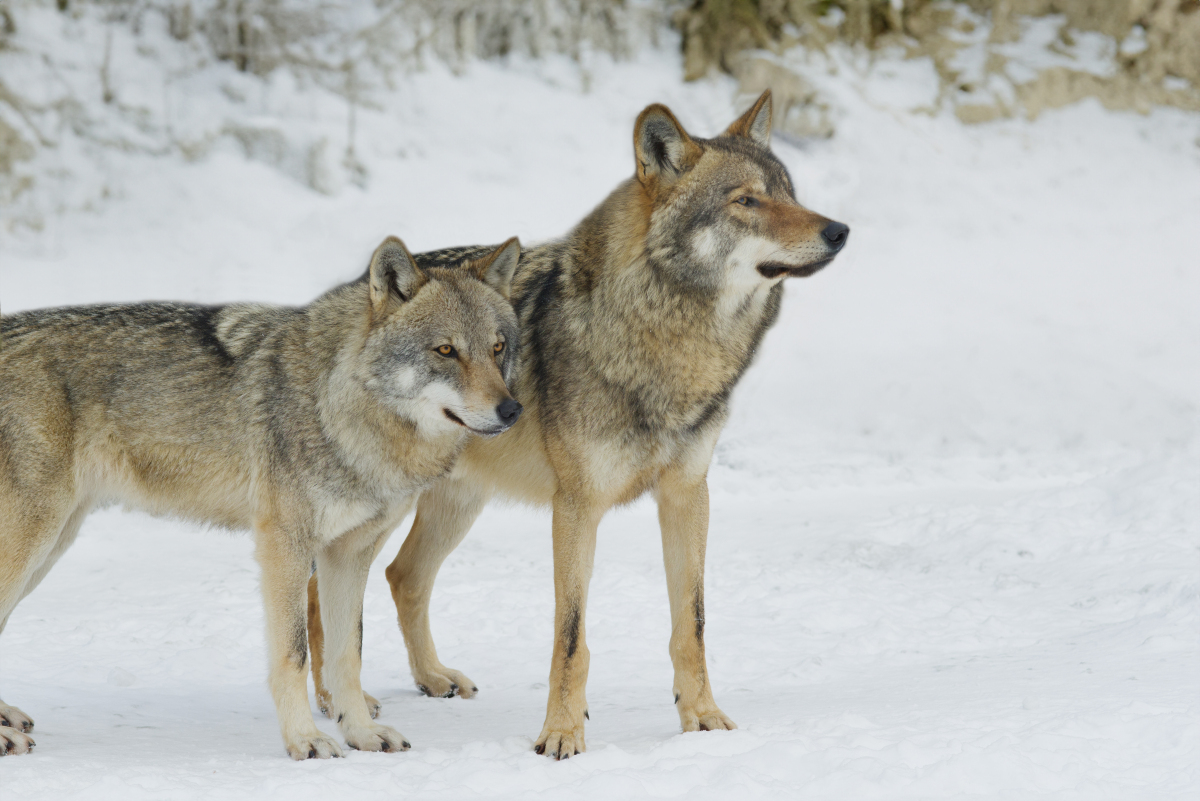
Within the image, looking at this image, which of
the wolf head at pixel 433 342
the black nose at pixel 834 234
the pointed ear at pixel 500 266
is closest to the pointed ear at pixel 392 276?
the wolf head at pixel 433 342

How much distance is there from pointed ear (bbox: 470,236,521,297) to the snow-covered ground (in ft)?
4.00

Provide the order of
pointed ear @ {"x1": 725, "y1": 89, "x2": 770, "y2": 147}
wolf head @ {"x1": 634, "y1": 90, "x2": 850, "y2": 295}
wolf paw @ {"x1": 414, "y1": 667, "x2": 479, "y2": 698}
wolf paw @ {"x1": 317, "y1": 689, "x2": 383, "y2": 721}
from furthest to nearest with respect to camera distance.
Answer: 1. wolf paw @ {"x1": 414, "y1": 667, "x2": 479, "y2": 698}
2. wolf paw @ {"x1": 317, "y1": 689, "x2": 383, "y2": 721}
3. pointed ear @ {"x1": 725, "y1": 89, "x2": 770, "y2": 147}
4. wolf head @ {"x1": 634, "y1": 90, "x2": 850, "y2": 295}

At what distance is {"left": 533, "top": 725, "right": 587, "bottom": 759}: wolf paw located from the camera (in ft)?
13.3

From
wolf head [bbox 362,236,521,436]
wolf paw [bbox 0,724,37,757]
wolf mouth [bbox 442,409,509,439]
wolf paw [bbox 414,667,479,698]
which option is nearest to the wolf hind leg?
wolf paw [bbox 0,724,37,757]

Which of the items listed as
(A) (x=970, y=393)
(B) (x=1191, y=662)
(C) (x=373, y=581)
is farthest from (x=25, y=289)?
(B) (x=1191, y=662)

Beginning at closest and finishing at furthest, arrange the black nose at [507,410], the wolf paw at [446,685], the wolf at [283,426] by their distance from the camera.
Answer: the black nose at [507,410], the wolf at [283,426], the wolf paw at [446,685]

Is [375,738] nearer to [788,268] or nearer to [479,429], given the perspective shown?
[479,429]

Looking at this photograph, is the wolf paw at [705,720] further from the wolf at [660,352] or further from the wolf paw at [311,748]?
the wolf paw at [311,748]

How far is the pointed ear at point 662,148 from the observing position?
4.23m

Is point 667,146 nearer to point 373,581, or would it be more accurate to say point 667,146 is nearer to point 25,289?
point 373,581

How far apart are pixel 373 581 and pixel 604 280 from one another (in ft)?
13.1

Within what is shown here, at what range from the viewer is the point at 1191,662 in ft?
16.5

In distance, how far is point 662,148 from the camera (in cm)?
432

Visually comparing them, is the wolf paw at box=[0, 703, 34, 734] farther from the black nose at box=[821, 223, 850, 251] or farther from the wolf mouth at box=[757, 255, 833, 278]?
the black nose at box=[821, 223, 850, 251]
